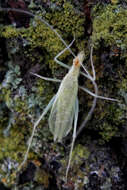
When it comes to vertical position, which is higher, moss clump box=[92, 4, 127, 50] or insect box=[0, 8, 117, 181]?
moss clump box=[92, 4, 127, 50]

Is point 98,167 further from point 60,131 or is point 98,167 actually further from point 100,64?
point 100,64

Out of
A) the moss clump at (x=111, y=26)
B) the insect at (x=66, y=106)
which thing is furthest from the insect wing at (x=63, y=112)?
the moss clump at (x=111, y=26)

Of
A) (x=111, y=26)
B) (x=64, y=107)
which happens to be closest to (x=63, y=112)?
(x=64, y=107)

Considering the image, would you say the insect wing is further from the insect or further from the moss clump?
the moss clump

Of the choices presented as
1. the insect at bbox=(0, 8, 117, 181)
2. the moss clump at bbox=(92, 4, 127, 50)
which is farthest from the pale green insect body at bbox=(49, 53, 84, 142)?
the moss clump at bbox=(92, 4, 127, 50)

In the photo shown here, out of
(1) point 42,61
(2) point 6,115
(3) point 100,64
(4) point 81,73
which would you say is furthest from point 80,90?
(2) point 6,115

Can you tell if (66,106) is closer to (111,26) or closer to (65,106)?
(65,106)
